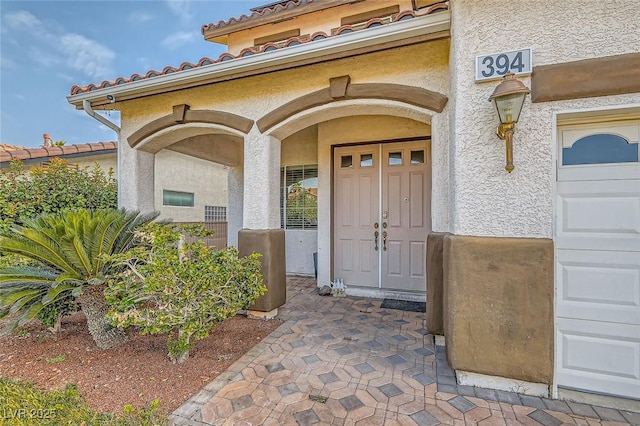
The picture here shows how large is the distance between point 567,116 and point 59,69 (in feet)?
80.9

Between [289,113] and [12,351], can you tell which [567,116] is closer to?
[289,113]

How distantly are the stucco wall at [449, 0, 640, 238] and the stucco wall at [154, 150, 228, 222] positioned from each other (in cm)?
1015

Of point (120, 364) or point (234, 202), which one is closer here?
point (120, 364)

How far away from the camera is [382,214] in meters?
7.07

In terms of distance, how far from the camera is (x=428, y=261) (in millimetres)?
4500

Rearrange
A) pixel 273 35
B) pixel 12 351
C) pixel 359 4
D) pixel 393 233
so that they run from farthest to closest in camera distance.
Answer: pixel 273 35 < pixel 359 4 < pixel 393 233 < pixel 12 351

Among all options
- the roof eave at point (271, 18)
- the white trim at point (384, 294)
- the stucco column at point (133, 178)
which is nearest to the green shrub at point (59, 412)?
the stucco column at point (133, 178)

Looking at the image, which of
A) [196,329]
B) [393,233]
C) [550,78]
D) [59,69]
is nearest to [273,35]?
[393,233]

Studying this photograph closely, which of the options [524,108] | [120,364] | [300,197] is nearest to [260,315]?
[120,364]

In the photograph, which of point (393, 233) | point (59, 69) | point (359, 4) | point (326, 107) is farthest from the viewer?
point (59, 69)

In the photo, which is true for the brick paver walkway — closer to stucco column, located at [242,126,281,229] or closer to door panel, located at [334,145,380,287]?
stucco column, located at [242,126,281,229]

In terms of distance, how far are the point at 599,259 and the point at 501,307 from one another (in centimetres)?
116

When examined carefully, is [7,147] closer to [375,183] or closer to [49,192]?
[49,192]

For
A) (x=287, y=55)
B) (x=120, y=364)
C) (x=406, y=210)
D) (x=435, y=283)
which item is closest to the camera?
(x=120, y=364)
